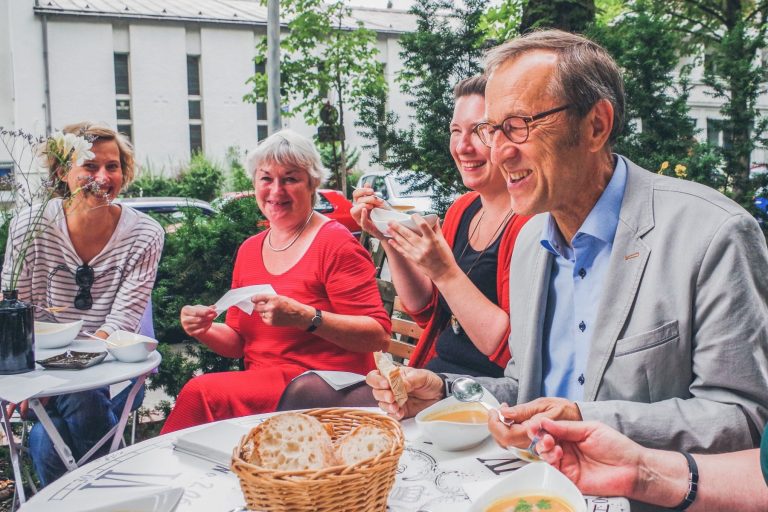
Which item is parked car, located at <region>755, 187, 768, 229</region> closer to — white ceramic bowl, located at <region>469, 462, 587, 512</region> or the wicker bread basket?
white ceramic bowl, located at <region>469, 462, 587, 512</region>

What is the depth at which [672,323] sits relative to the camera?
1.63 m

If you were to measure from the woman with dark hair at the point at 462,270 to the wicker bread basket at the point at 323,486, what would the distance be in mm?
1116

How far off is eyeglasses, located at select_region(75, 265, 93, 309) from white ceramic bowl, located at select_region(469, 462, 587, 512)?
106 inches

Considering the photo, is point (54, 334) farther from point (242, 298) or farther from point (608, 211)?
point (608, 211)

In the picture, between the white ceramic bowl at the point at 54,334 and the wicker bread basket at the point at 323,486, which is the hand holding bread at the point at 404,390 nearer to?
the wicker bread basket at the point at 323,486

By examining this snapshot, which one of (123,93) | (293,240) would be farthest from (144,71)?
(293,240)

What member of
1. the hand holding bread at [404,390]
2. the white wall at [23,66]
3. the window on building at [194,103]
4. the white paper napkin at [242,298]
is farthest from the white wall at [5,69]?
the hand holding bread at [404,390]

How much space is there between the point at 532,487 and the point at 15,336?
2.11m

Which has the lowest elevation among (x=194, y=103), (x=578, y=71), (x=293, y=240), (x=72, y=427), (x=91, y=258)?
(x=72, y=427)

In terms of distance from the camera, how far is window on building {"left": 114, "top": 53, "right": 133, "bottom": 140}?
2252 centimetres

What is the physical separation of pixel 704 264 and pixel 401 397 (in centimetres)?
83

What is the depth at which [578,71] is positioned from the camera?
1.81 metres

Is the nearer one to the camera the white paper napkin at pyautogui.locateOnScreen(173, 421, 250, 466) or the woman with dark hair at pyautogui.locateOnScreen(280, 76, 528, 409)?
the white paper napkin at pyautogui.locateOnScreen(173, 421, 250, 466)

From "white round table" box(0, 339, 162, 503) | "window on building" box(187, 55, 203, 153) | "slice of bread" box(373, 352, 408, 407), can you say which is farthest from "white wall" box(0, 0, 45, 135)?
"slice of bread" box(373, 352, 408, 407)
